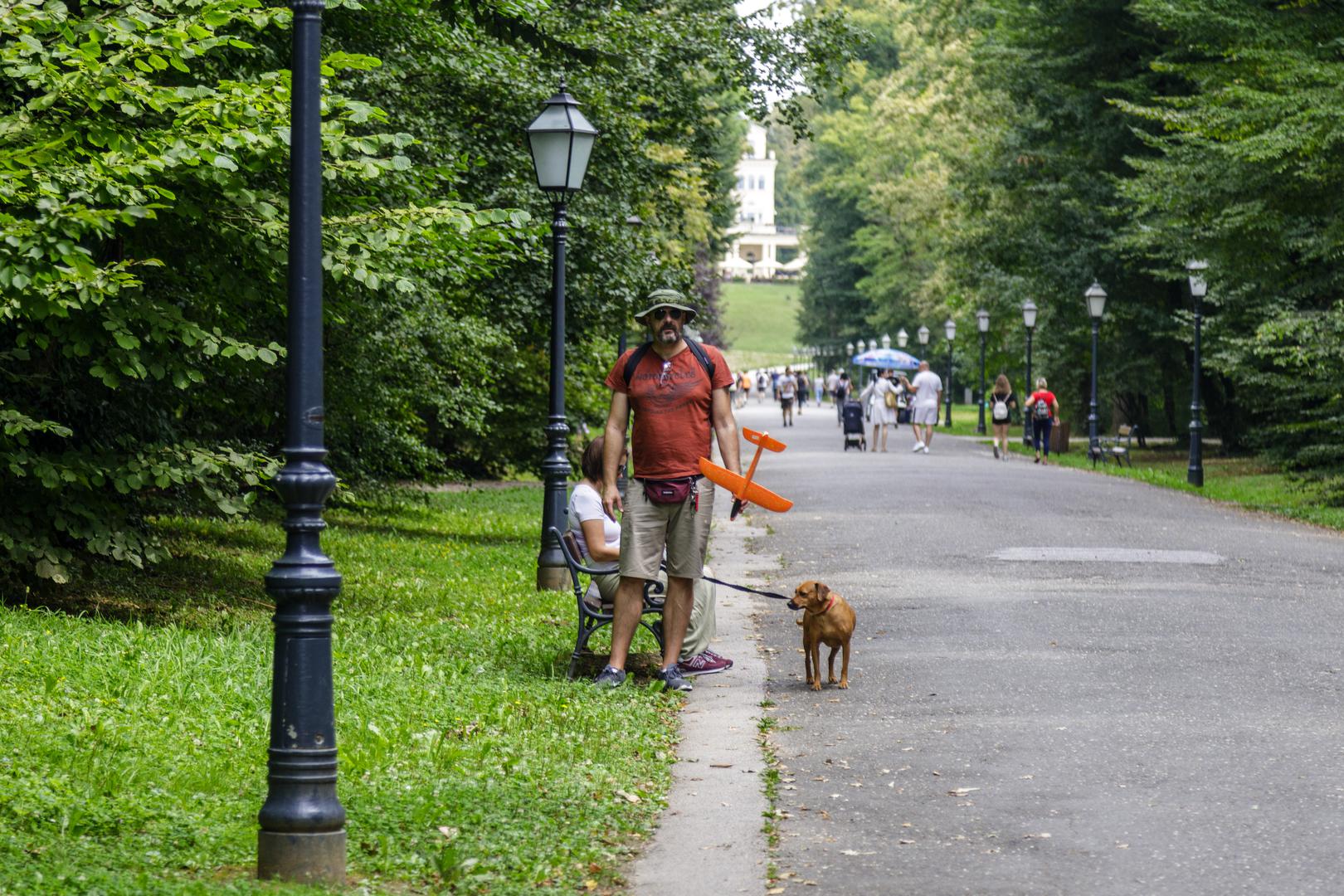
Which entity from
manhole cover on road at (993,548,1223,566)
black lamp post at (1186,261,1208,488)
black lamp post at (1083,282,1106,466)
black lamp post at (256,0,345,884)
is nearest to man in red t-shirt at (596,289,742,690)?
black lamp post at (256,0,345,884)

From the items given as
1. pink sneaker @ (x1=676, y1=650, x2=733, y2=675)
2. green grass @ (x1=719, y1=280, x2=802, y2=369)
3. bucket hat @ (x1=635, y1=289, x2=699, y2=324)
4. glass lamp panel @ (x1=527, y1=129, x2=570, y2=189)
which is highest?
green grass @ (x1=719, y1=280, x2=802, y2=369)

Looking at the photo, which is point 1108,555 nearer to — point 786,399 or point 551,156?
point 551,156

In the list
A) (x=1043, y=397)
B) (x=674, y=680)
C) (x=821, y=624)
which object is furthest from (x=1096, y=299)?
(x=674, y=680)

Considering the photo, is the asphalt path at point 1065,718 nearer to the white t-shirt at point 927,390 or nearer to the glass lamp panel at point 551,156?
the glass lamp panel at point 551,156

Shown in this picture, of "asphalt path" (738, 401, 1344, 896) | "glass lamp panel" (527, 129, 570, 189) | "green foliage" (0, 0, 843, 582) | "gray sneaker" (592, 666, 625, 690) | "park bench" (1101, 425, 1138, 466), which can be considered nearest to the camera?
"asphalt path" (738, 401, 1344, 896)

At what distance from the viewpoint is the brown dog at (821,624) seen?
30.0 ft

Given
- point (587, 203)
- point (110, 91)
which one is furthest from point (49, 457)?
point (587, 203)

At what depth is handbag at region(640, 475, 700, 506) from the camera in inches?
359

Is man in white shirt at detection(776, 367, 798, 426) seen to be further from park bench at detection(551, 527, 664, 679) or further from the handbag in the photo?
the handbag

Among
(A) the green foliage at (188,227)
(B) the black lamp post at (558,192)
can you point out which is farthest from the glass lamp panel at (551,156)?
(A) the green foliage at (188,227)

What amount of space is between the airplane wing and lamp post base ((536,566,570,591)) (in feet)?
16.0

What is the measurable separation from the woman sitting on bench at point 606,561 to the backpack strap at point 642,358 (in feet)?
2.16

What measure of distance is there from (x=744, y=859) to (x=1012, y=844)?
36.7 inches

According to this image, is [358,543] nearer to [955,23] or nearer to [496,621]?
[496,621]
